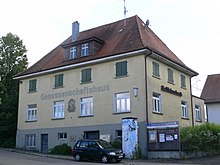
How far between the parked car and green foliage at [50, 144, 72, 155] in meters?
5.04

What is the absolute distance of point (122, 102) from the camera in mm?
26734

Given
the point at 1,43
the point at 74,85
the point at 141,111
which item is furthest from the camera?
the point at 1,43

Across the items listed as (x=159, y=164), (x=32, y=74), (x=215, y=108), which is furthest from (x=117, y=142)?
(x=215, y=108)

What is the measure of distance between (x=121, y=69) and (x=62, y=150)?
8705 millimetres

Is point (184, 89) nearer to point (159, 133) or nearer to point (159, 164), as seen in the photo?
point (159, 133)

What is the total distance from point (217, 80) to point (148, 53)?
1057 inches

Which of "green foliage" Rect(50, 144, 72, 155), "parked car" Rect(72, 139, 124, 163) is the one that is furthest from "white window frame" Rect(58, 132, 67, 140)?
"parked car" Rect(72, 139, 124, 163)

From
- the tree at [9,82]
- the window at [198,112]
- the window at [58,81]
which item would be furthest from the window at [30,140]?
the window at [198,112]

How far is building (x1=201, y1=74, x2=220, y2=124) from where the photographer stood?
44.9 meters

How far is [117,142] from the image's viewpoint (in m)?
25.4

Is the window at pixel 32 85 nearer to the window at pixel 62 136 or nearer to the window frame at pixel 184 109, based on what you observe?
the window at pixel 62 136

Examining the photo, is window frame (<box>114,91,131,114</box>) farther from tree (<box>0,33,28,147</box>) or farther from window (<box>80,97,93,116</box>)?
tree (<box>0,33,28,147</box>)

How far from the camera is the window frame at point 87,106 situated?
28609 mm

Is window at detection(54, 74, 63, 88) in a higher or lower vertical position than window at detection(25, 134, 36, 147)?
higher
